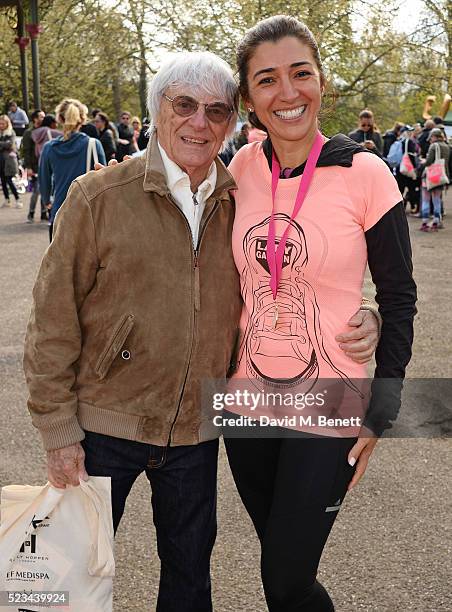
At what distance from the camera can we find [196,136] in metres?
2.47

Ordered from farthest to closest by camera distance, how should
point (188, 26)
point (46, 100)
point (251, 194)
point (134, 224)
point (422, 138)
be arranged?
1. point (46, 100)
2. point (188, 26)
3. point (422, 138)
4. point (251, 194)
5. point (134, 224)

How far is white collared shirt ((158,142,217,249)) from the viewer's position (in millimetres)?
2449

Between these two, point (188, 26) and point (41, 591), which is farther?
point (188, 26)

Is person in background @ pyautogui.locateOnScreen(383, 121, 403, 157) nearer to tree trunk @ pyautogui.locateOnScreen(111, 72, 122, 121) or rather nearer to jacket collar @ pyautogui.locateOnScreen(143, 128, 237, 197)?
jacket collar @ pyautogui.locateOnScreen(143, 128, 237, 197)

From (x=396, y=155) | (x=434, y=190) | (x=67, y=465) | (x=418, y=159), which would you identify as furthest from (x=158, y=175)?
(x=396, y=155)

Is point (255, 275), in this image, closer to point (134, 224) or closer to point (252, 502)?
point (134, 224)

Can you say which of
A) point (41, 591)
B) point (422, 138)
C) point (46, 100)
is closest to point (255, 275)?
point (41, 591)

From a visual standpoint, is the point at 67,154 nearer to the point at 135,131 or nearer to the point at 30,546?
the point at 30,546

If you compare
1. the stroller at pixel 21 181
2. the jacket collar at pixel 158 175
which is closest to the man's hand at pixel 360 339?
the jacket collar at pixel 158 175

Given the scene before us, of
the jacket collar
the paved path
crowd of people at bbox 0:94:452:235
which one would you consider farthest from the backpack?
the jacket collar

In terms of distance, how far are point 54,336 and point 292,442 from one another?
73cm

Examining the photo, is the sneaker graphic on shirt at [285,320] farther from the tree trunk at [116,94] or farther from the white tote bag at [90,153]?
the tree trunk at [116,94]

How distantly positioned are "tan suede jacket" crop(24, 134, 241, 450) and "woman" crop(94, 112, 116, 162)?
1505 centimetres

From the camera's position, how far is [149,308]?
240cm
